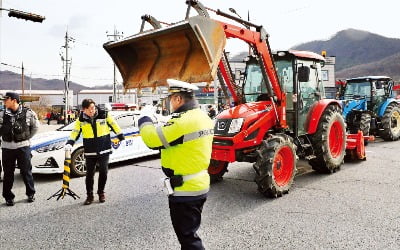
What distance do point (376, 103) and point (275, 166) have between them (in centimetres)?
887

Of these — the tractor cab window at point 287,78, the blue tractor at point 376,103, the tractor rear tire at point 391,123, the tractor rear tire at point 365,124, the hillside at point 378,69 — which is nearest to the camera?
the tractor cab window at point 287,78

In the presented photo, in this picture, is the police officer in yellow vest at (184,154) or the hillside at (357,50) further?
the hillside at (357,50)

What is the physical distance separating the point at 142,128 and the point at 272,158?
3084 millimetres

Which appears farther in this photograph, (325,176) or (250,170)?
(250,170)

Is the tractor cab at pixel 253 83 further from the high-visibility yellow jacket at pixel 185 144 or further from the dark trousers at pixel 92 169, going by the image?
the high-visibility yellow jacket at pixel 185 144

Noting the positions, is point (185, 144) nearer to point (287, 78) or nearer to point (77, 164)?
point (287, 78)

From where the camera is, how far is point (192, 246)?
9.26ft

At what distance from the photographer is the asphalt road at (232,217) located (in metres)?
3.97

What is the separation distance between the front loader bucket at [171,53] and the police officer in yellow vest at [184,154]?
1610 millimetres

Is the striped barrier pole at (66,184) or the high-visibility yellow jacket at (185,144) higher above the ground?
the high-visibility yellow jacket at (185,144)

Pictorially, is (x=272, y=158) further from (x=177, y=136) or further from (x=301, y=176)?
(x=177, y=136)

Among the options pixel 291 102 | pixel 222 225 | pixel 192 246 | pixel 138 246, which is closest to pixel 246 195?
pixel 222 225

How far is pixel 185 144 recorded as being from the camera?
283cm

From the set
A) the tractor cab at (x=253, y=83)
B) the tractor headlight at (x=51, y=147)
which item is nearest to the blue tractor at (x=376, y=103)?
the tractor cab at (x=253, y=83)
